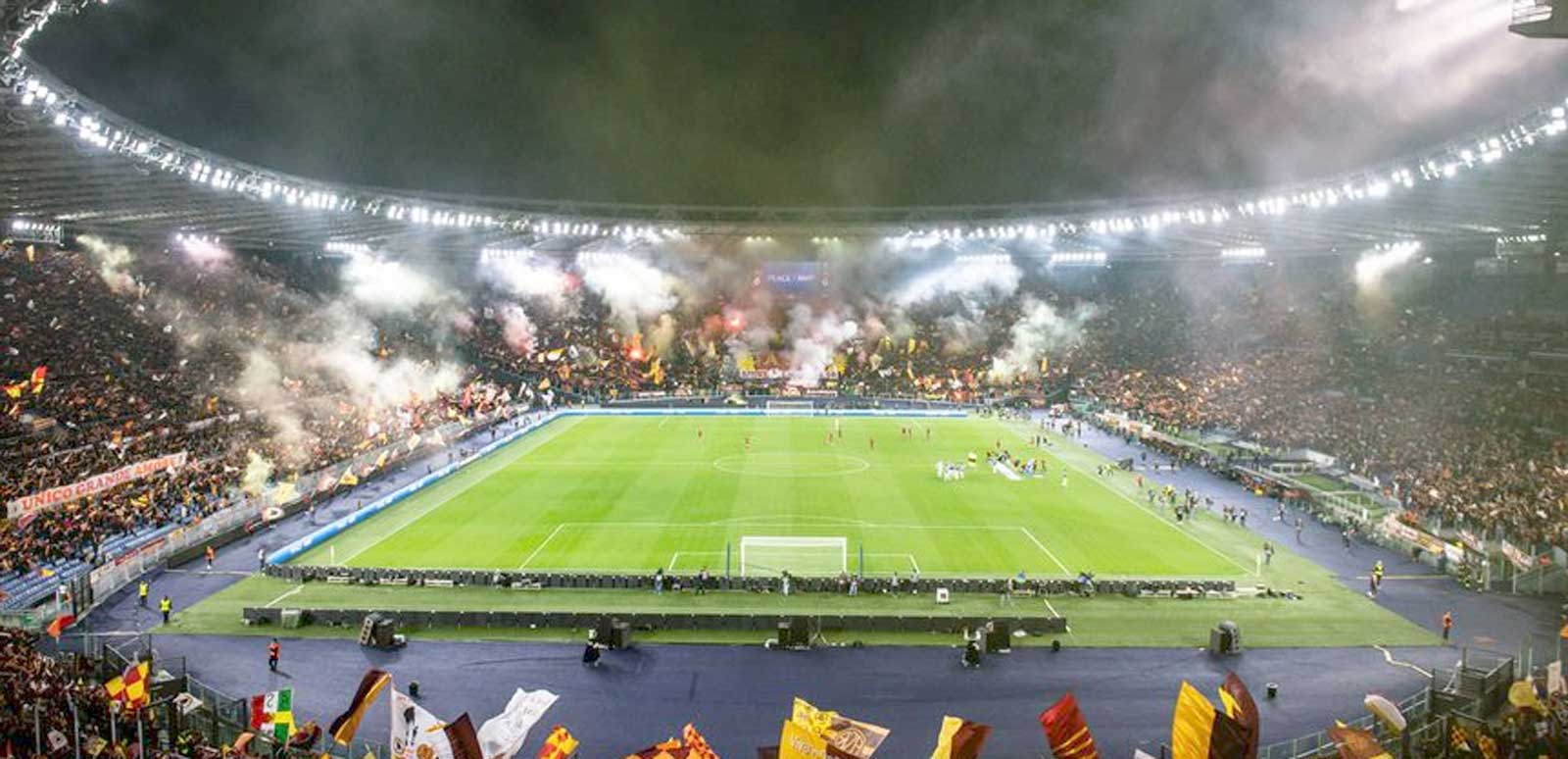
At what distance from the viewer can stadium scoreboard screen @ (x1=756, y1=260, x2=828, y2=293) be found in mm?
106500

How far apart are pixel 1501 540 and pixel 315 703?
1519 inches

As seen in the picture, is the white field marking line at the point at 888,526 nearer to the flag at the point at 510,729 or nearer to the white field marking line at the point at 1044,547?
the white field marking line at the point at 1044,547

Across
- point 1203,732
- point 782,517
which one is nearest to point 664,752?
point 1203,732

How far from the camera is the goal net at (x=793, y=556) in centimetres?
3447

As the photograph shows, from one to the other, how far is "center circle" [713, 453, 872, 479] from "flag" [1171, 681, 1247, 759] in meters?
41.8

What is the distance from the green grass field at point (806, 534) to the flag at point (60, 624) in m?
2.50

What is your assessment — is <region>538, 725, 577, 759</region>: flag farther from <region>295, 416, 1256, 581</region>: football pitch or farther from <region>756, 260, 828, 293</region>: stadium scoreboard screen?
<region>756, 260, 828, 293</region>: stadium scoreboard screen

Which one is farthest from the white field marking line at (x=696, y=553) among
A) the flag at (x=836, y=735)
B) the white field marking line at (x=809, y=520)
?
the flag at (x=836, y=735)

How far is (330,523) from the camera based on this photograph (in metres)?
42.2

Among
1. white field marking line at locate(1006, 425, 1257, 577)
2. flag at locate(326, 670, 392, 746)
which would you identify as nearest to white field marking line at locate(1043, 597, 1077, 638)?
white field marking line at locate(1006, 425, 1257, 577)

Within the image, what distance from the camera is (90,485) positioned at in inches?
1593

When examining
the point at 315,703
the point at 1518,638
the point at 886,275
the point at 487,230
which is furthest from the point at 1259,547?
the point at 886,275

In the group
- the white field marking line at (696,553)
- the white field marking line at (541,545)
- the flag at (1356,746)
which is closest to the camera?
the flag at (1356,746)

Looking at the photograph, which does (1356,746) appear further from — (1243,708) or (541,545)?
(541,545)
